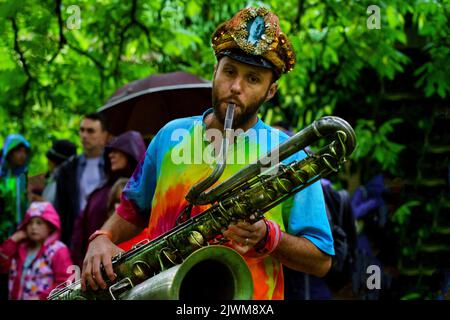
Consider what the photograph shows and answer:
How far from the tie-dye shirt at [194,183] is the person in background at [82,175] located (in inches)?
171

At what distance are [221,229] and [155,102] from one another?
4247mm

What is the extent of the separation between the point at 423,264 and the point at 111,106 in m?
3.51

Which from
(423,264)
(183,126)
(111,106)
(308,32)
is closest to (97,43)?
(111,106)

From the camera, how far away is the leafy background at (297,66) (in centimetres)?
796

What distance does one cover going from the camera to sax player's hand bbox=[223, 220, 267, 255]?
2.97 m

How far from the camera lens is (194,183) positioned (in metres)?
3.28

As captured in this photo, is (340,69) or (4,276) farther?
(340,69)

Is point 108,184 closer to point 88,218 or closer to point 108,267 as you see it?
point 88,218

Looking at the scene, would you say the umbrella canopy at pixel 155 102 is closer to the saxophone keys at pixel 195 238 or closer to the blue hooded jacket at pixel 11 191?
the blue hooded jacket at pixel 11 191

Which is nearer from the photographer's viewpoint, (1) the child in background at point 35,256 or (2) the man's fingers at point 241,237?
(2) the man's fingers at point 241,237

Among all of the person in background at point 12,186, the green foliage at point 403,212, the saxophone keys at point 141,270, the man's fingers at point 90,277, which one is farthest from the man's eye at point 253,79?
the green foliage at point 403,212

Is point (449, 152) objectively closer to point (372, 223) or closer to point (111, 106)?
point (372, 223)

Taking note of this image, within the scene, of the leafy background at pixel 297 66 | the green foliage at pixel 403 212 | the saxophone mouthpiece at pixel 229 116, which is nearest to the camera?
the saxophone mouthpiece at pixel 229 116

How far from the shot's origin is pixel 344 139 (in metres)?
3.02
